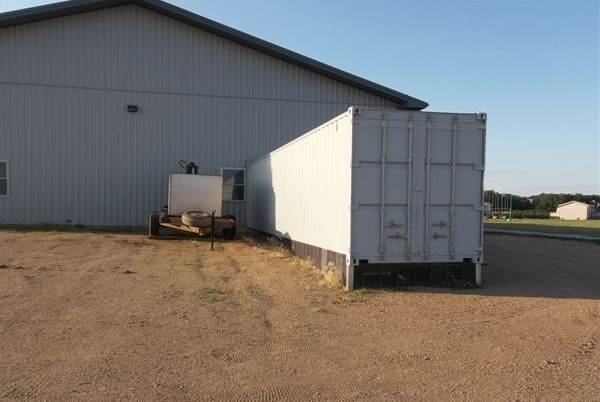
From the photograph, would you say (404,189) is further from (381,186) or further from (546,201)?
(546,201)

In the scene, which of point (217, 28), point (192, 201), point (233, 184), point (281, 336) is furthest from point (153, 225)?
point (281, 336)

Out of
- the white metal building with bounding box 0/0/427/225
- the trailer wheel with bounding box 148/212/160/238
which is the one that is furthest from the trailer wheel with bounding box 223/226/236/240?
the white metal building with bounding box 0/0/427/225

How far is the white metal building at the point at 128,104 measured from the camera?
71.2 feet

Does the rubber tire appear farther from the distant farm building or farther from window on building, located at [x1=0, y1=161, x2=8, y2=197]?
A: the distant farm building

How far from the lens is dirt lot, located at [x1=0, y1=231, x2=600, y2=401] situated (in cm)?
507

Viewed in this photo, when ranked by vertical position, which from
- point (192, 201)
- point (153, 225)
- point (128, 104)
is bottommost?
point (153, 225)

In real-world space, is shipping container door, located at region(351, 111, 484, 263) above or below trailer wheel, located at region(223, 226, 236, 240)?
above

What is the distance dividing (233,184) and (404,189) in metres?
14.3

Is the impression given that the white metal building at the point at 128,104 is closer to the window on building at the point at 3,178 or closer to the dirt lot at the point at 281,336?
the window on building at the point at 3,178

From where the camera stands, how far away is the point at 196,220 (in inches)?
667

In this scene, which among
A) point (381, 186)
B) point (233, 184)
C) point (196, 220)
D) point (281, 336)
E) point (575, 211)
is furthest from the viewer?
point (575, 211)

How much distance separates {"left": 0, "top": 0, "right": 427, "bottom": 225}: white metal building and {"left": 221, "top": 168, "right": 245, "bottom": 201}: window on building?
1.6 inches

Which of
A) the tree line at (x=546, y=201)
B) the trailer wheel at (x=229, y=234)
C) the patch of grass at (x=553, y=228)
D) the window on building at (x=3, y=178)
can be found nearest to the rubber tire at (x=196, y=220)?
the trailer wheel at (x=229, y=234)

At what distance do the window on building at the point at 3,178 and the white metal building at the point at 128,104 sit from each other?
39mm
